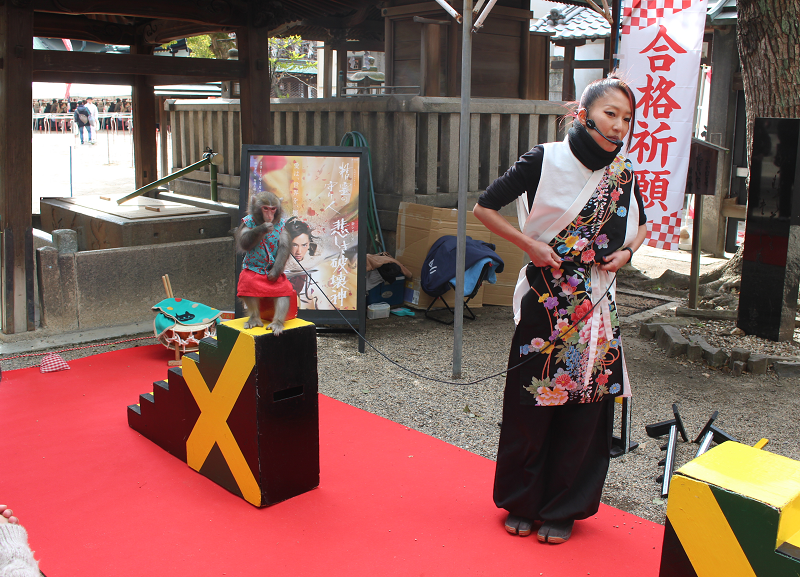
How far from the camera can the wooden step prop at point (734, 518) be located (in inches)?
69.9

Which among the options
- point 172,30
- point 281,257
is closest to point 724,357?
point 281,257

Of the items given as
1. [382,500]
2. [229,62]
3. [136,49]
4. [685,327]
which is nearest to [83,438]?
[382,500]

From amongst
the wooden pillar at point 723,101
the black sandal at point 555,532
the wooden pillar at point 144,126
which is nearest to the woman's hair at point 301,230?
→ the black sandal at point 555,532

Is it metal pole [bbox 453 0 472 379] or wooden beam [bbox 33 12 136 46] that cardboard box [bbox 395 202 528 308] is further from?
wooden beam [bbox 33 12 136 46]

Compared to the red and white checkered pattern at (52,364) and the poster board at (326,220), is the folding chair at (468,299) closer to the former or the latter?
the poster board at (326,220)

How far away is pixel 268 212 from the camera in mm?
3299

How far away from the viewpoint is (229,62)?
6.67 metres

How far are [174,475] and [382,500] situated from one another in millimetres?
1092

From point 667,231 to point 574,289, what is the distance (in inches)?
124

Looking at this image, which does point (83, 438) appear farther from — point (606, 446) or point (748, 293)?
point (748, 293)

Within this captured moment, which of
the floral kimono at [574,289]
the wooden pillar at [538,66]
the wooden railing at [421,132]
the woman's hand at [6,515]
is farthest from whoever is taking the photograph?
the wooden pillar at [538,66]

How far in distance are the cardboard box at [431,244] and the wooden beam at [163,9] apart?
2446mm

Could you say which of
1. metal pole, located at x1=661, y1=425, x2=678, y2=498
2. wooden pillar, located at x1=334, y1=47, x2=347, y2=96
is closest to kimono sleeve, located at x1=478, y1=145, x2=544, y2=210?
metal pole, located at x1=661, y1=425, x2=678, y2=498

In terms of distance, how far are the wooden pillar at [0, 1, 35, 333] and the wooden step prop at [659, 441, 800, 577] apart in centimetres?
542
